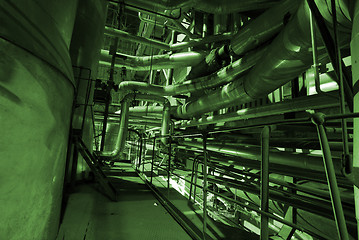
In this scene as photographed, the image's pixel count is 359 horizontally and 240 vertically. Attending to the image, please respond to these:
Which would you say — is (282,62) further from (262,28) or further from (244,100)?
(244,100)

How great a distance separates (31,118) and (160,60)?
2.81 metres

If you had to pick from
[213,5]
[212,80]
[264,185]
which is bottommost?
[264,185]

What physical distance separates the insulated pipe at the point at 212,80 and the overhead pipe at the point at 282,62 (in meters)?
0.19

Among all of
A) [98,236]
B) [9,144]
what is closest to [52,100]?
[9,144]

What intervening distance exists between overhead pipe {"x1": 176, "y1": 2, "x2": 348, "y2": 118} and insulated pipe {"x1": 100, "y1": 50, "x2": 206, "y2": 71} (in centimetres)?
118

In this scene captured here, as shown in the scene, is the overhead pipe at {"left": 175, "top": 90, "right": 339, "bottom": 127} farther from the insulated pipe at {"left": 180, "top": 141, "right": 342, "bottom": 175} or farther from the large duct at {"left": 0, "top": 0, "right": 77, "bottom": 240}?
the large duct at {"left": 0, "top": 0, "right": 77, "bottom": 240}

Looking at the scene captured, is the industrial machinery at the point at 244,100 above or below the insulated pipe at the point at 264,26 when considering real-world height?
below

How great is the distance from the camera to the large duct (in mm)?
863

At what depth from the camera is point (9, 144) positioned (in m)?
0.86

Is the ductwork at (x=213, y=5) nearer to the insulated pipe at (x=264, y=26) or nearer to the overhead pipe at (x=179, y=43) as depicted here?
the insulated pipe at (x=264, y=26)

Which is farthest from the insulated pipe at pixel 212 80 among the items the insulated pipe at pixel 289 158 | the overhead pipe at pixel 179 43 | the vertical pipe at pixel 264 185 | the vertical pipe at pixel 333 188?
the vertical pipe at pixel 333 188

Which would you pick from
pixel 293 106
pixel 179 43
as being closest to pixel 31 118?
pixel 293 106

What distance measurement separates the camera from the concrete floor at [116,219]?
4.55ft

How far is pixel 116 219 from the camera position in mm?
1627
